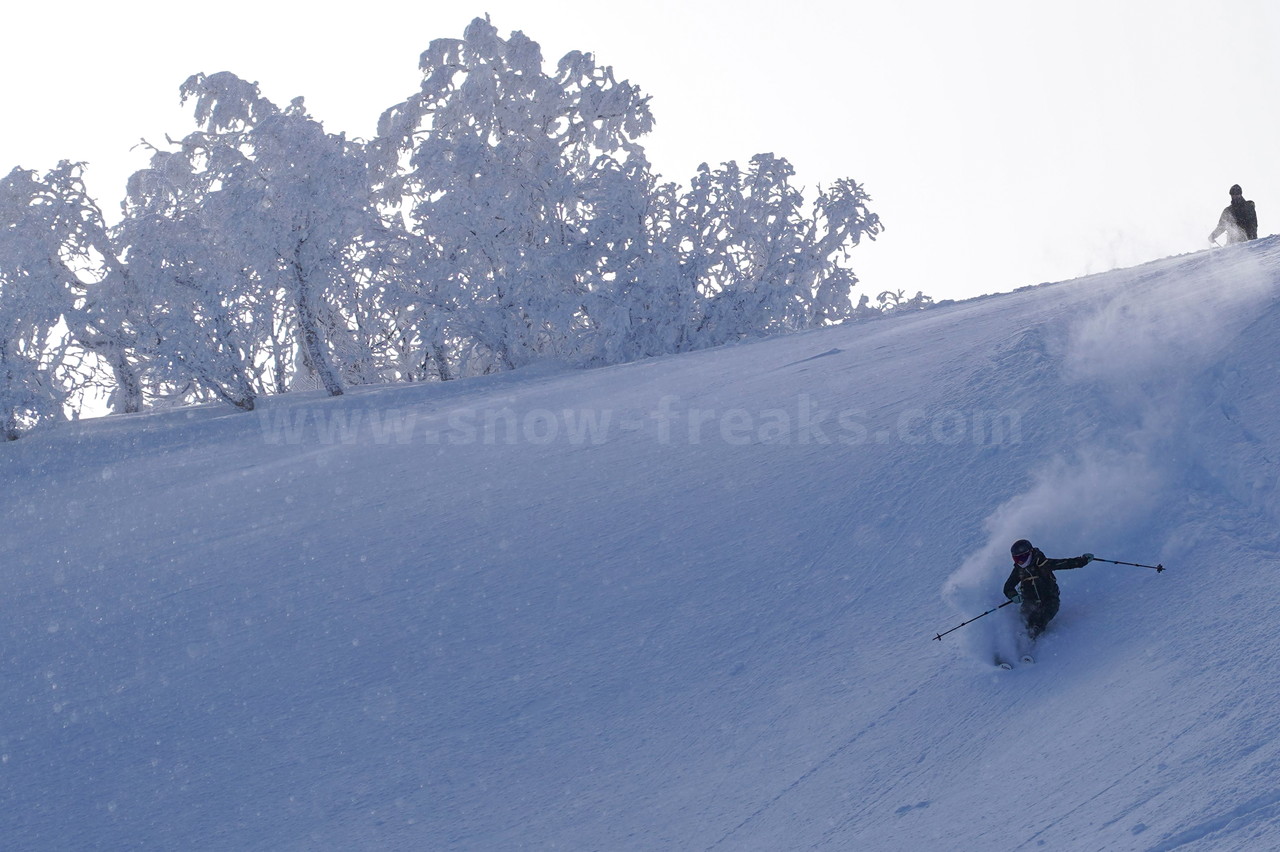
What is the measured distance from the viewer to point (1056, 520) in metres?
9.39

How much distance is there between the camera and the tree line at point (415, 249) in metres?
23.5

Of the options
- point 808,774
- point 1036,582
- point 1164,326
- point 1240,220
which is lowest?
point 808,774

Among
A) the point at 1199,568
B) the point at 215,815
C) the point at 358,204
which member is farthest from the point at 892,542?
the point at 358,204

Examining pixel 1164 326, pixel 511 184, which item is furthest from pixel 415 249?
pixel 1164 326

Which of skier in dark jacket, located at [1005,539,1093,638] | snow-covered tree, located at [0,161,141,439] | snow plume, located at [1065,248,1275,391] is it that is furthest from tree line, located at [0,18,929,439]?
skier in dark jacket, located at [1005,539,1093,638]

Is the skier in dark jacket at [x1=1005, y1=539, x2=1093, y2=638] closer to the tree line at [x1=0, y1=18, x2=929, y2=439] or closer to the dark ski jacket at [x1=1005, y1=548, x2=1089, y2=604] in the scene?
the dark ski jacket at [x1=1005, y1=548, x2=1089, y2=604]

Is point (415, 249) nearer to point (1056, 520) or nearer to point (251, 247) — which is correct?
point (251, 247)

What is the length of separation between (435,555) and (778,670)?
463 cm

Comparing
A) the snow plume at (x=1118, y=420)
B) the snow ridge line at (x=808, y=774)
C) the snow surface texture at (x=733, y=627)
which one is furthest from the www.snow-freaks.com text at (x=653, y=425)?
the snow ridge line at (x=808, y=774)

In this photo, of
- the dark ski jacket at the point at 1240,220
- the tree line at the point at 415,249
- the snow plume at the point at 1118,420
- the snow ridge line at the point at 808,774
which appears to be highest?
the tree line at the point at 415,249

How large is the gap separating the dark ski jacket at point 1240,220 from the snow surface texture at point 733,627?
3584 mm

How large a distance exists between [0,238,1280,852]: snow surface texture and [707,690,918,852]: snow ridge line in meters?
0.02

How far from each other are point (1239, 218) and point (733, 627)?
14317 millimetres

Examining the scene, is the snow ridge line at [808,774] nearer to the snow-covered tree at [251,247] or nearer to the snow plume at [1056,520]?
the snow plume at [1056,520]
